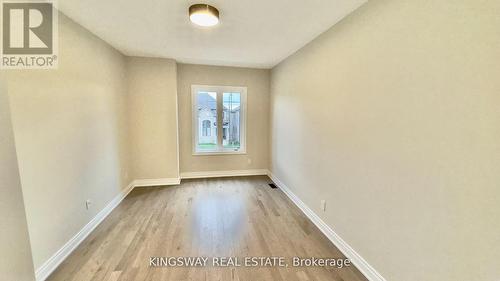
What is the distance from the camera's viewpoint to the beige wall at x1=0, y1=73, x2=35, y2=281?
0.78 m

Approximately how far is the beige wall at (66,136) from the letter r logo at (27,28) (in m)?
0.15

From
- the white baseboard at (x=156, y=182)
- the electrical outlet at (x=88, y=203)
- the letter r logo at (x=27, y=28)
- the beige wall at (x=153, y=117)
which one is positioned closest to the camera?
the letter r logo at (x=27, y=28)

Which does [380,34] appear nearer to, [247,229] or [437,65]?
[437,65]

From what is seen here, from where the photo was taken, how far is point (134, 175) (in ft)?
12.7

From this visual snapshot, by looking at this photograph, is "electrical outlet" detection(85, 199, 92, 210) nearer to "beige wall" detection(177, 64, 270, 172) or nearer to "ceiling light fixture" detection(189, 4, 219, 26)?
"beige wall" detection(177, 64, 270, 172)

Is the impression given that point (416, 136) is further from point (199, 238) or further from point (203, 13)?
point (199, 238)

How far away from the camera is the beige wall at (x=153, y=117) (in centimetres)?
369

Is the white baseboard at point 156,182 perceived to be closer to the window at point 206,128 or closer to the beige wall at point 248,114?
the beige wall at point 248,114

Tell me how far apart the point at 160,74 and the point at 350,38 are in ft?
10.4

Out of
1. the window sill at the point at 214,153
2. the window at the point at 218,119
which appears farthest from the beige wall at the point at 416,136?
the window sill at the point at 214,153

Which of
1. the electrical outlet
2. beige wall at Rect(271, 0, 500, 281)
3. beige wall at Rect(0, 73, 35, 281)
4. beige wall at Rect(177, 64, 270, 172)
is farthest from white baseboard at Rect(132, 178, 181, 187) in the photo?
beige wall at Rect(0, 73, 35, 281)

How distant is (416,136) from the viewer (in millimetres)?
1393

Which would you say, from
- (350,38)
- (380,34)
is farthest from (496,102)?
(350,38)

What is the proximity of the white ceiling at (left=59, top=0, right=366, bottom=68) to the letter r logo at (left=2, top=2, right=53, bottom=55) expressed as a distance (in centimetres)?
22
